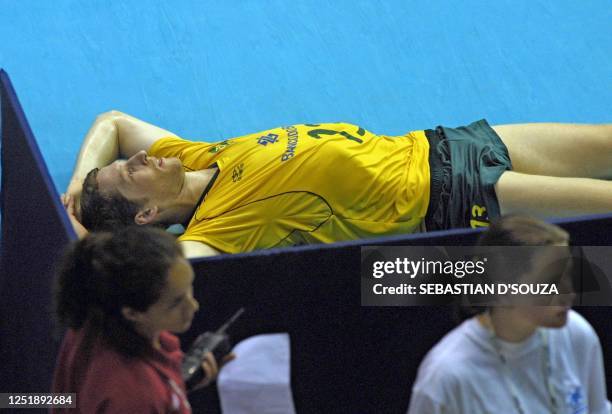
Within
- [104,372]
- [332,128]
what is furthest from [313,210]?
[104,372]

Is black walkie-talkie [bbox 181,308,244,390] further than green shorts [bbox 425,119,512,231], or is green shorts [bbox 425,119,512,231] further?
green shorts [bbox 425,119,512,231]

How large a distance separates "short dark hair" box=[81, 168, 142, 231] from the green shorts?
2.91 feet

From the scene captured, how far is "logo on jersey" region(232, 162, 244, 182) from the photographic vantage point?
3.03 metres

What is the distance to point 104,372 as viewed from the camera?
172 cm

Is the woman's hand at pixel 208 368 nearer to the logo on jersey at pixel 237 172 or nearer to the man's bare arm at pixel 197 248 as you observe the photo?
the man's bare arm at pixel 197 248

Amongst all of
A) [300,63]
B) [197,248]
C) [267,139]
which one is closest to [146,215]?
[197,248]

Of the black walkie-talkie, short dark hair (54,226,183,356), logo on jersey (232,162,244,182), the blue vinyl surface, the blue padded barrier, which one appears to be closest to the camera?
short dark hair (54,226,183,356)

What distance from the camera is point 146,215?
9.96ft

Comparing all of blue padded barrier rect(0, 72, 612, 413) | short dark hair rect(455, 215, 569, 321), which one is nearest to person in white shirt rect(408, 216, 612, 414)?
short dark hair rect(455, 215, 569, 321)

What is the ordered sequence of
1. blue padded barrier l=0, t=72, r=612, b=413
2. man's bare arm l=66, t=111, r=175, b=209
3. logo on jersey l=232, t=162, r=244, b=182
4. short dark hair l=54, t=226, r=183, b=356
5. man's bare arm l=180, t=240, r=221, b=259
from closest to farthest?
short dark hair l=54, t=226, r=183, b=356 < blue padded barrier l=0, t=72, r=612, b=413 < man's bare arm l=180, t=240, r=221, b=259 < logo on jersey l=232, t=162, r=244, b=182 < man's bare arm l=66, t=111, r=175, b=209

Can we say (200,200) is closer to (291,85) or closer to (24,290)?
(24,290)

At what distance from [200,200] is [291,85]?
3.59 feet

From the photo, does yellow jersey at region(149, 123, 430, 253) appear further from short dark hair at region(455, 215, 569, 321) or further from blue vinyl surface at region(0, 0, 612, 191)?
short dark hair at region(455, 215, 569, 321)

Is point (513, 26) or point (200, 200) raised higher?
point (513, 26)
